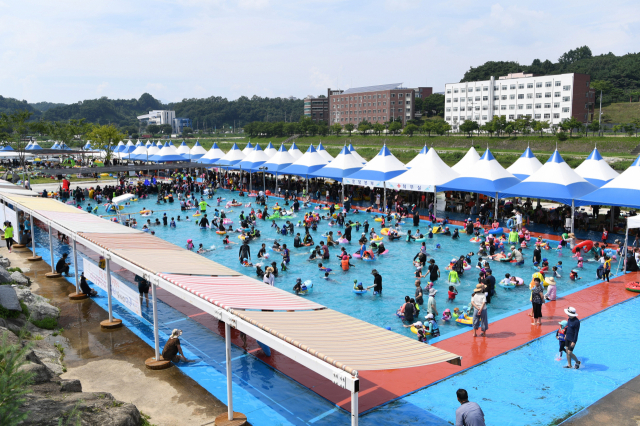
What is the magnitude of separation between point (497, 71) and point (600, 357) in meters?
133

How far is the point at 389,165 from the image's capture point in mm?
32406

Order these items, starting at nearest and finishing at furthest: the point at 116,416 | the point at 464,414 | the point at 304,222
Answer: the point at 464,414
the point at 116,416
the point at 304,222

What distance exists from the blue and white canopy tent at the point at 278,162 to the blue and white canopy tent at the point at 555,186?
19.2m

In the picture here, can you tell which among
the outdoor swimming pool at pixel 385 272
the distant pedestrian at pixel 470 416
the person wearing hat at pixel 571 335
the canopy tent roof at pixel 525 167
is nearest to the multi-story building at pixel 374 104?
the canopy tent roof at pixel 525 167

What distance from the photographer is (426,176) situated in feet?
96.5

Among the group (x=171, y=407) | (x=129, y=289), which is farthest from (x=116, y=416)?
(x=129, y=289)

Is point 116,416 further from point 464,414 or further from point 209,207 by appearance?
point 209,207

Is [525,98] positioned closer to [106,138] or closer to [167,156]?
[167,156]

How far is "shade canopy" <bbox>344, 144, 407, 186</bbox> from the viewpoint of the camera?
31.6 m

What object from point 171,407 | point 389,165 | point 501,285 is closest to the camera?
point 171,407

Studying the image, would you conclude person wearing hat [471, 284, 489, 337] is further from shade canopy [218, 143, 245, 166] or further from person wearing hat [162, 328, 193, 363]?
shade canopy [218, 143, 245, 166]

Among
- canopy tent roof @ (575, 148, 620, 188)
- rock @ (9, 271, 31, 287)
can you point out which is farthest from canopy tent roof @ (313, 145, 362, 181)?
rock @ (9, 271, 31, 287)

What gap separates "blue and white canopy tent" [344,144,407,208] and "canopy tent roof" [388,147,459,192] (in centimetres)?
87

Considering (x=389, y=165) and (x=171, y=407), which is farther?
(x=389, y=165)
